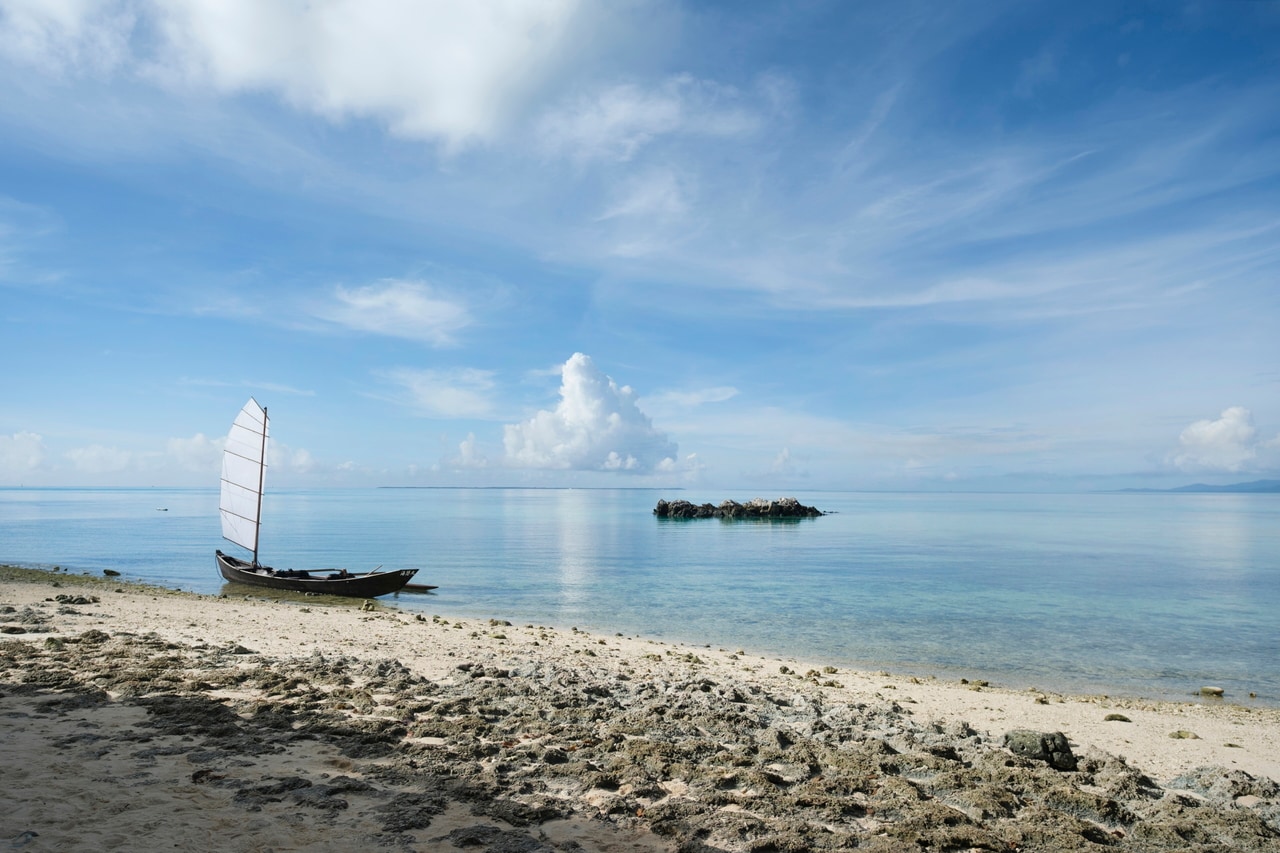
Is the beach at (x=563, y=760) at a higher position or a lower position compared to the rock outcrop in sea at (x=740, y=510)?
lower

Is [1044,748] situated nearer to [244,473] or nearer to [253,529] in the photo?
[244,473]

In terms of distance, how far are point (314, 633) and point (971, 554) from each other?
45.2 m

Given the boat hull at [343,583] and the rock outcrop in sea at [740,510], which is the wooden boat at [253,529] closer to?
the boat hull at [343,583]

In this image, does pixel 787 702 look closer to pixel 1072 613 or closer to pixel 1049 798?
pixel 1049 798

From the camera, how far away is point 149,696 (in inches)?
366

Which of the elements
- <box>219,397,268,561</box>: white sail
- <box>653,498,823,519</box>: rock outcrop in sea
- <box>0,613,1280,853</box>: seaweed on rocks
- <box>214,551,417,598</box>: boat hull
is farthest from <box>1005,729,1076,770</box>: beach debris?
Result: <box>653,498,823,519</box>: rock outcrop in sea

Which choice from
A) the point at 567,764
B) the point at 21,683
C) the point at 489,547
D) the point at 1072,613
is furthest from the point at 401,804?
the point at 489,547

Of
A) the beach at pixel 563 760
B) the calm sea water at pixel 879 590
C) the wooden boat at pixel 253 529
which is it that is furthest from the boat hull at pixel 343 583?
the beach at pixel 563 760

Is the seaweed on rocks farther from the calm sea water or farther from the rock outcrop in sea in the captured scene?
the rock outcrop in sea

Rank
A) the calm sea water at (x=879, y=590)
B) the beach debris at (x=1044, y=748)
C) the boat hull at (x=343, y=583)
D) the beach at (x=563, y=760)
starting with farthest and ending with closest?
1. the boat hull at (x=343, y=583)
2. the calm sea water at (x=879, y=590)
3. the beach debris at (x=1044, y=748)
4. the beach at (x=563, y=760)

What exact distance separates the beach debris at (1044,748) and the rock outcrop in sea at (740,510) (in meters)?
97.6

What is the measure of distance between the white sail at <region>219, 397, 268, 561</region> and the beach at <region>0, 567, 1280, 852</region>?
22976 mm

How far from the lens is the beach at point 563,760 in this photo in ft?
19.5

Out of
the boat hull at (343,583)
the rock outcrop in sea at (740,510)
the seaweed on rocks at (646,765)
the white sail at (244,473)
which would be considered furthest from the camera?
the rock outcrop in sea at (740,510)
